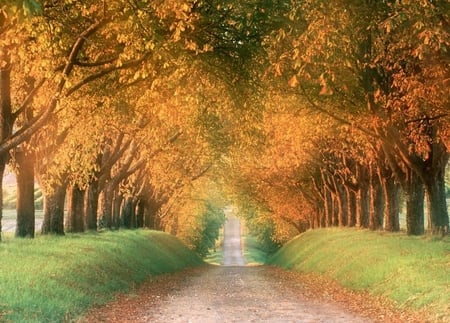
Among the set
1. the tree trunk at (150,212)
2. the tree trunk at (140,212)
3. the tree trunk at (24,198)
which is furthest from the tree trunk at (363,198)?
the tree trunk at (150,212)

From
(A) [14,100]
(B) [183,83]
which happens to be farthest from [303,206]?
(B) [183,83]

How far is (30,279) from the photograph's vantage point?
17297 millimetres

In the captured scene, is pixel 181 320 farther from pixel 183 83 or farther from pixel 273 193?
pixel 273 193

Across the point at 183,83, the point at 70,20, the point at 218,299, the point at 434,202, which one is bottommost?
the point at 218,299

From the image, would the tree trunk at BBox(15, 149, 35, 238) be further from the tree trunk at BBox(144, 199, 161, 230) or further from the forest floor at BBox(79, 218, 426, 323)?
the tree trunk at BBox(144, 199, 161, 230)

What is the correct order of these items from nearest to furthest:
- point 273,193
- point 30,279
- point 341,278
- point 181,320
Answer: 1. point 181,320
2. point 30,279
3. point 341,278
4. point 273,193

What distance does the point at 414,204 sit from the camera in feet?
106

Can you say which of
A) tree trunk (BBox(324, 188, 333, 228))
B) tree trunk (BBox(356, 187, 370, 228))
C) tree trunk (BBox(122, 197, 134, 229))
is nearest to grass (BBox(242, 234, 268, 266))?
tree trunk (BBox(324, 188, 333, 228))

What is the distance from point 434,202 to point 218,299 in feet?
45.1

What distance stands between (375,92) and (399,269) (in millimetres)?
6432

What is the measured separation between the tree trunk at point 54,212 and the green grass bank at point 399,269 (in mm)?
14118

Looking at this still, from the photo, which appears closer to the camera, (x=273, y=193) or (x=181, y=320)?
(x=181, y=320)

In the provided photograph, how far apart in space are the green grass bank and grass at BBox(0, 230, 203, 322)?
29.2ft

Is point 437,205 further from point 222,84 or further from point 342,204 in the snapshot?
point 342,204
